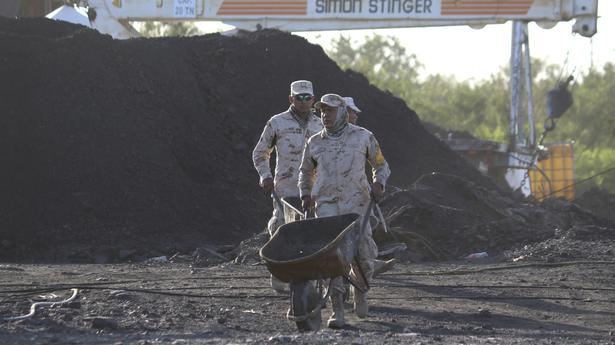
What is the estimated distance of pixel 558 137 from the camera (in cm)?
5981

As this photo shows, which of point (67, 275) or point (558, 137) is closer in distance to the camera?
point (67, 275)

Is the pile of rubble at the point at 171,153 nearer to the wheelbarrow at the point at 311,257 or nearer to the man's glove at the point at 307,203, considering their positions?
the man's glove at the point at 307,203

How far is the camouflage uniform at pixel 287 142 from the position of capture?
12.7m

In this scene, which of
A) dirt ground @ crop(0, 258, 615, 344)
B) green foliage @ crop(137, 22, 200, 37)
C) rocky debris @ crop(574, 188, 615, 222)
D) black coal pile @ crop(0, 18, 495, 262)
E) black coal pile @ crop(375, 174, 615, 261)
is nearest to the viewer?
dirt ground @ crop(0, 258, 615, 344)

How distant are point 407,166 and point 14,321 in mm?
14627

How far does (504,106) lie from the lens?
62.1 metres

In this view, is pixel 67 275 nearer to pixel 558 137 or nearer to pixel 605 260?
pixel 605 260

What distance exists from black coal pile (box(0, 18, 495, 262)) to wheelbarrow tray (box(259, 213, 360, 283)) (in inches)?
324

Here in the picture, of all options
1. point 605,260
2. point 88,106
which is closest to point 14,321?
point 605,260


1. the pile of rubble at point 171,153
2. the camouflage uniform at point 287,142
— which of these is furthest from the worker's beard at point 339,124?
the pile of rubble at point 171,153

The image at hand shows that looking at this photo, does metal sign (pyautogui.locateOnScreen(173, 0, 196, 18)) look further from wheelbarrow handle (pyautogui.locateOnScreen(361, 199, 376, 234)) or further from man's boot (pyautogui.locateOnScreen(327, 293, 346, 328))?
man's boot (pyautogui.locateOnScreen(327, 293, 346, 328))

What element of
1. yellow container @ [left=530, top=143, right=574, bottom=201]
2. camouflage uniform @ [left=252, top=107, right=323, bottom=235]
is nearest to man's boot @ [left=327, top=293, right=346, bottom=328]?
camouflage uniform @ [left=252, top=107, right=323, bottom=235]

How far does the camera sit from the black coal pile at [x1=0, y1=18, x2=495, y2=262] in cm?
1944

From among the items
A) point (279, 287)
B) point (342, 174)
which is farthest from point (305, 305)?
point (279, 287)
